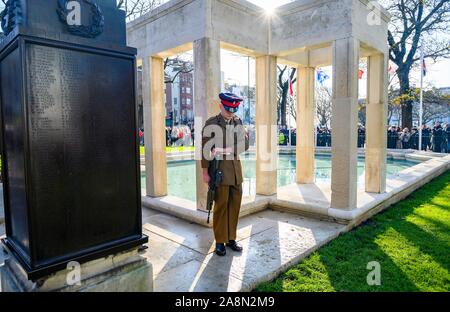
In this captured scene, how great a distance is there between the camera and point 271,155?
6.25 m

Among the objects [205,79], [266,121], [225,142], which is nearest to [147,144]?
[205,79]

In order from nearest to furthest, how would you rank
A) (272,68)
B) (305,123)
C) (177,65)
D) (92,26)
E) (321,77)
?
(92,26), (272,68), (305,123), (321,77), (177,65)

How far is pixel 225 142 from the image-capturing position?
3.99 metres

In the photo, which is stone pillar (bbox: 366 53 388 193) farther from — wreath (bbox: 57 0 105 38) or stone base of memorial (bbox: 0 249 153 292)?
wreath (bbox: 57 0 105 38)

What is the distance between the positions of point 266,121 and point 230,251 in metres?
2.88

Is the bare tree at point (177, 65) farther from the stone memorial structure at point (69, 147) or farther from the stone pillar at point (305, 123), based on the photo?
the stone memorial structure at point (69, 147)

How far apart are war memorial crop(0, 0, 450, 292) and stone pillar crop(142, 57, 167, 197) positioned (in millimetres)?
28

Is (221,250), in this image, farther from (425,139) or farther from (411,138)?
(425,139)

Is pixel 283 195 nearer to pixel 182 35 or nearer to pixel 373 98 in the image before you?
pixel 373 98

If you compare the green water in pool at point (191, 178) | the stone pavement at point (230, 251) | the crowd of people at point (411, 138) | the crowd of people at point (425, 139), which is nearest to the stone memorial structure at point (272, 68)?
the stone pavement at point (230, 251)

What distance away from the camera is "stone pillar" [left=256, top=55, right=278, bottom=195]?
614cm

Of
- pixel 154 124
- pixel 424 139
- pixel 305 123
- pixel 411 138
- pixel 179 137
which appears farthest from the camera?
pixel 179 137

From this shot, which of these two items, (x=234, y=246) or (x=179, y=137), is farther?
(x=179, y=137)
